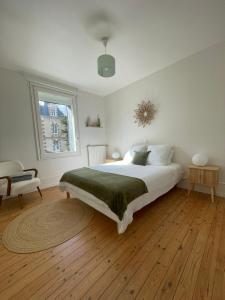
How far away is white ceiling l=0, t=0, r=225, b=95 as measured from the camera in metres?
1.78

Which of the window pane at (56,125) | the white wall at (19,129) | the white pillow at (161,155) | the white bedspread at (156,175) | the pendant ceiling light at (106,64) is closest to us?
the pendant ceiling light at (106,64)

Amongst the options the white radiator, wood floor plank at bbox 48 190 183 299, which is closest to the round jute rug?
wood floor plank at bbox 48 190 183 299

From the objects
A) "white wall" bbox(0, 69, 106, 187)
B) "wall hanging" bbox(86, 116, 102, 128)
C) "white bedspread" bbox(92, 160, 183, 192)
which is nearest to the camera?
"white bedspread" bbox(92, 160, 183, 192)

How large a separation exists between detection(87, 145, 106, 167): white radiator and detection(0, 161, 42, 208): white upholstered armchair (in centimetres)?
169

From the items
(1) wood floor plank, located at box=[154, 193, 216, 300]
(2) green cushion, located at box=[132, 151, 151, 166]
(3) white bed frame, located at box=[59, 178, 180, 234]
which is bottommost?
(1) wood floor plank, located at box=[154, 193, 216, 300]

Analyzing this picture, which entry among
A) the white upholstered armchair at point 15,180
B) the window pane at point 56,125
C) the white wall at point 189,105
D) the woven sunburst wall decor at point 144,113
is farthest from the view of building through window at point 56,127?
the woven sunburst wall decor at point 144,113

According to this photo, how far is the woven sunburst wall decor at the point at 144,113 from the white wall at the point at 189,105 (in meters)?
0.12

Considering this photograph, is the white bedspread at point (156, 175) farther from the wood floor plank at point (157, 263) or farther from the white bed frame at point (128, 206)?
the wood floor plank at point (157, 263)

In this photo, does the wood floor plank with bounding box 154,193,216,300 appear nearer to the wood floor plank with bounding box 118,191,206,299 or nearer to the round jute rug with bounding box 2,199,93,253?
the wood floor plank with bounding box 118,191,206,299

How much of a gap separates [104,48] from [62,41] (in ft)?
2.25

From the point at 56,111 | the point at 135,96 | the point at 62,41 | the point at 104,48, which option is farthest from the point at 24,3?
the point at 135,96

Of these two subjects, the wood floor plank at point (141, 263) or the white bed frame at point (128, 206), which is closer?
the wood floor plank at point (141, 263)

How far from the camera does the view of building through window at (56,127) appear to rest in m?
3.49

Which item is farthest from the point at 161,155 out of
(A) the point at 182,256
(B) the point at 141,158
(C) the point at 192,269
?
(C) the point at 192,269
